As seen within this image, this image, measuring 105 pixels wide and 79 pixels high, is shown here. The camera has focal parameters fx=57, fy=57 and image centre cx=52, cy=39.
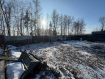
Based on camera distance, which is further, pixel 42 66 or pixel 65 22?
pixel 65 22

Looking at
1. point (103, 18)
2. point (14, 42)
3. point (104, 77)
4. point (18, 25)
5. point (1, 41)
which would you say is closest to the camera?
point (104, 77)

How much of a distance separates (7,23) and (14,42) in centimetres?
870

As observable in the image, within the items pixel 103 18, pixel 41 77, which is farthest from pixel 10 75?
pixel 103 18

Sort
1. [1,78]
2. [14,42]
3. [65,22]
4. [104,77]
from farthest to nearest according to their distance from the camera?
1. [65,22]
2. [14,42]
3. [104,77]
4. [1,78]

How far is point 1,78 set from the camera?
6.44 feet

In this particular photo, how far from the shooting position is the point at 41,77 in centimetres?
239

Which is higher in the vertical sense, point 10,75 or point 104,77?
point 10,75

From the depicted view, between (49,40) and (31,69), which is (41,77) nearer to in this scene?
(31,69)

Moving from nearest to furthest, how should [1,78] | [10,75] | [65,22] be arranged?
[1,78]
[10,75]
[65,22]

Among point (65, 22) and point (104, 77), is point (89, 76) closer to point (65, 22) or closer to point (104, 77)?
point (104, 77)

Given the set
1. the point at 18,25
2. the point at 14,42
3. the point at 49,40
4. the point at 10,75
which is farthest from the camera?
the point at 18,25

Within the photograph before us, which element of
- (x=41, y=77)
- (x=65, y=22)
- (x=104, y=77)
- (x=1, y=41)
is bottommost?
(x=104, y=77)

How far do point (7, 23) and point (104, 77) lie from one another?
20.1m

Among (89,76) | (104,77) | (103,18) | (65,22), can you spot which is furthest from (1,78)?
(103,18)
